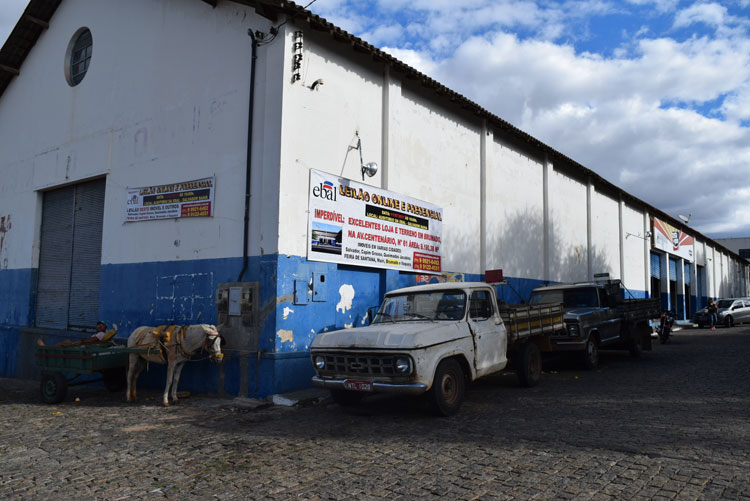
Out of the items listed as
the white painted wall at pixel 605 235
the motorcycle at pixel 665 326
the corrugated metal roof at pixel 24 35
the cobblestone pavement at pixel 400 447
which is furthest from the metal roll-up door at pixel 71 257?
the white painted wall at pixel 605 235

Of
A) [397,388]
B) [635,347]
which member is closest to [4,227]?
[397,388]

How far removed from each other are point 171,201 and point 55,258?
5.36m

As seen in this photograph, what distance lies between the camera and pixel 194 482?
5.10m

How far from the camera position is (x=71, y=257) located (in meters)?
13.7

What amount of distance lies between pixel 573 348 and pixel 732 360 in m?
4.85

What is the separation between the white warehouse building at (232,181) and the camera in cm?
973

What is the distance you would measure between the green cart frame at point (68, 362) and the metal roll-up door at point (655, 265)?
94.7 ft

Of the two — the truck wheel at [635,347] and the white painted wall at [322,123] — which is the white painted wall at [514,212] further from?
the white painted wall at [322,123]

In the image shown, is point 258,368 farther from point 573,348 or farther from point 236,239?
point 573,348

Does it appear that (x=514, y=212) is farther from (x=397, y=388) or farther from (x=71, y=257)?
(x=71, y=257)

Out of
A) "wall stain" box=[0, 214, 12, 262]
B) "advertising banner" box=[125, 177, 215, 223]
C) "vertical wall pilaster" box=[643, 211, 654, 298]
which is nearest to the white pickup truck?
"advertising banner" box=[125, 177, 215, 223]

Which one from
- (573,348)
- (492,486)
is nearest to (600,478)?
(492,486)

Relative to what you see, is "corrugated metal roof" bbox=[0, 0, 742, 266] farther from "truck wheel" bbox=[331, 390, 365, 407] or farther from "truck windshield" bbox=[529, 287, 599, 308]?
"truck wheel" bbox=[331, 390, 365, 407]

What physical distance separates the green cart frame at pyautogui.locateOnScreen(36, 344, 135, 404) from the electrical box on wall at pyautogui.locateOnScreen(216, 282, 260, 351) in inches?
64.0
